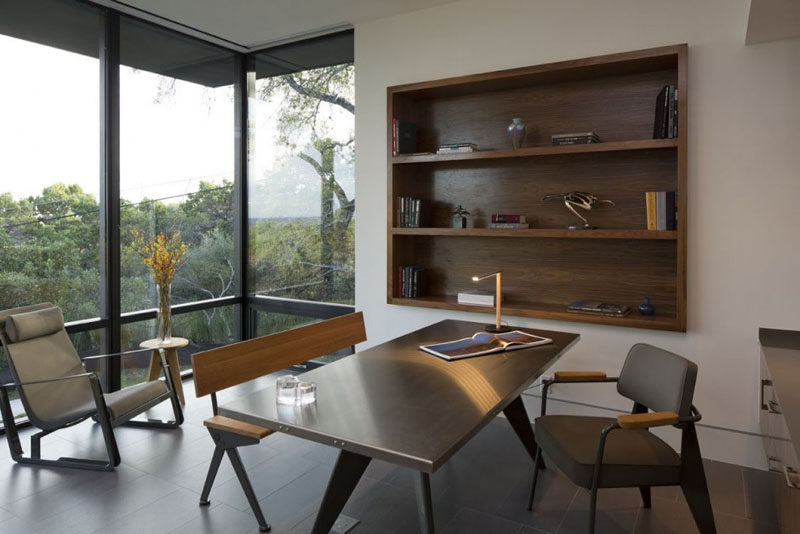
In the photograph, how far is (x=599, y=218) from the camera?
364cm

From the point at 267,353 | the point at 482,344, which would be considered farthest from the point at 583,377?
the point at 267,353

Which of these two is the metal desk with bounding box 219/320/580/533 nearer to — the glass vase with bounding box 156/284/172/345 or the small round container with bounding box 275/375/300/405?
the small round container with bounding box 275/375/300/405

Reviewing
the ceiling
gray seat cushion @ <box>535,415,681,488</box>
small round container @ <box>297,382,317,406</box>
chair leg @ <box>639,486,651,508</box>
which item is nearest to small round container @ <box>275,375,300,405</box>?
small round container @ <box>297,382,317,406</box>

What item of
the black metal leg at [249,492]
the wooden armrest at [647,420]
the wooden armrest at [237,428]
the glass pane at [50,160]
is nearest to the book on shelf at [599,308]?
the wooden armrest at [647,420]

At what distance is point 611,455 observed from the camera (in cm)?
221

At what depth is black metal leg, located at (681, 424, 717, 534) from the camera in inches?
86.0

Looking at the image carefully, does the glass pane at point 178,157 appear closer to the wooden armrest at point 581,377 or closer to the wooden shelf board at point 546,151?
the wooden shelf board at point 546,151

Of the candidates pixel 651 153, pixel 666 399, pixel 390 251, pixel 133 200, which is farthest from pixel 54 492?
pixel 651 153

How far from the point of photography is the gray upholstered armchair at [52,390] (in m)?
3.12

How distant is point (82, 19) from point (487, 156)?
3.01 m

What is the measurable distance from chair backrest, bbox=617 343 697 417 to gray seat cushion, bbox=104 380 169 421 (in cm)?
272

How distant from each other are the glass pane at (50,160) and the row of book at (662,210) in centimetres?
374

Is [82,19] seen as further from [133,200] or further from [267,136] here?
[267,136]

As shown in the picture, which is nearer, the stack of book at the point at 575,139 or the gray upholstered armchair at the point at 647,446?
the gray upholstered armchair at the point at 647,446
